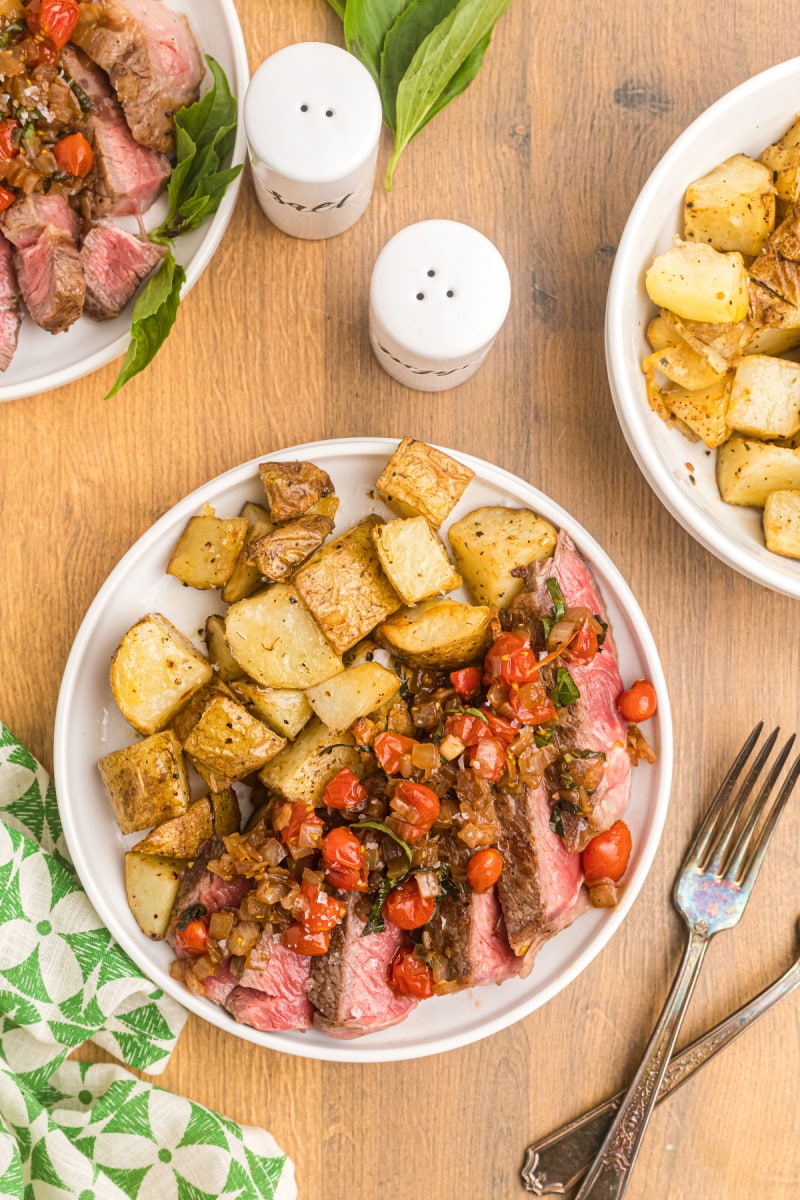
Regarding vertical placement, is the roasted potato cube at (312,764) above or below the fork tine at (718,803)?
above

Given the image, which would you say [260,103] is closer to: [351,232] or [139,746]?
[351,232]

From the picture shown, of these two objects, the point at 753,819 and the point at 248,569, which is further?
the point at 753,819

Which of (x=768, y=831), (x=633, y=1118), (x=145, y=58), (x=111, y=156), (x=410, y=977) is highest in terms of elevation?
(x=145, y=58)

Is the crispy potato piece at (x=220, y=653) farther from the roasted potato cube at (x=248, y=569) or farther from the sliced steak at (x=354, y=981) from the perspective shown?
the sliced steak at (x=354, y=981)

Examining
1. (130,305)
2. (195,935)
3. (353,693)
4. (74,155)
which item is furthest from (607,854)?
(74,155)

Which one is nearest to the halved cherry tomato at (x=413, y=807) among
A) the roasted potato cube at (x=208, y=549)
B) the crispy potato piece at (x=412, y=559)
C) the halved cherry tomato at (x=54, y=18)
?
the crispy potato piece at (x=412, y=559)

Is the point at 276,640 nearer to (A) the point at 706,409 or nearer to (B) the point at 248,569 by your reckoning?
(B) the point at 248,569

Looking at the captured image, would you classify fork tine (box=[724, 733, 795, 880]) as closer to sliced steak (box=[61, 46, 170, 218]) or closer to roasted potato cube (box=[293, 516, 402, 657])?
roasted potato cube (box=[293, 516, 402, 657])
